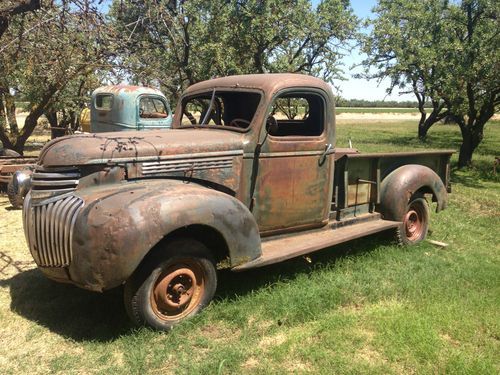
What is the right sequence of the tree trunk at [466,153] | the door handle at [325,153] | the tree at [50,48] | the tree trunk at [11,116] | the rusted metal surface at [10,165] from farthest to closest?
1. the tree trunk at [466,153]
2. the tree trunk at [11,116]
3. the rusted metal surface at [10,165]
4. the tree at [50,48]
5. the door handle at [325,153]

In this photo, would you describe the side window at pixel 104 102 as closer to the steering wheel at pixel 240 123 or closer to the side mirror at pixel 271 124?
the steering wheel at pixel 240 123

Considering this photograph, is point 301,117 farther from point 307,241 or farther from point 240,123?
point 307,241

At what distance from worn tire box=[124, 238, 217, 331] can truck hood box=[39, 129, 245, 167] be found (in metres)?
0.78

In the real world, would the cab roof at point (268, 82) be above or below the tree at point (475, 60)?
below

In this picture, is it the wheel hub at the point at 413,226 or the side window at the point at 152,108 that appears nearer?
the wheel hub at the point at 413,226

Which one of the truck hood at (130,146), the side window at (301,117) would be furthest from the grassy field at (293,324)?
the side window at (301,117)

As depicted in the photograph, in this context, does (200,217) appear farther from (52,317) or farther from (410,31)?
(410,31)

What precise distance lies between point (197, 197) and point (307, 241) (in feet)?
4.86

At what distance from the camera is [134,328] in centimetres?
369

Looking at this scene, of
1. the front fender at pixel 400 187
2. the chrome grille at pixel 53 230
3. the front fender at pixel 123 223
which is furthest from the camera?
the front fender at pixel 400 187

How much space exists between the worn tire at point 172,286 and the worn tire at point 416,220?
305cm

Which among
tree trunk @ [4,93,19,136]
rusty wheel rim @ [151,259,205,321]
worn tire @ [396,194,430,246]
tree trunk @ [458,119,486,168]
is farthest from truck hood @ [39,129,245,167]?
tree trunk @ [458,119,486,168]

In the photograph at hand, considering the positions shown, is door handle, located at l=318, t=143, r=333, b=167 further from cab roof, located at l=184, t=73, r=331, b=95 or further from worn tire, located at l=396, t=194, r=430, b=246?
worn tire, located at l=396, t=194, r=430, b=246

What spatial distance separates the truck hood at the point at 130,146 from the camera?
376cm
